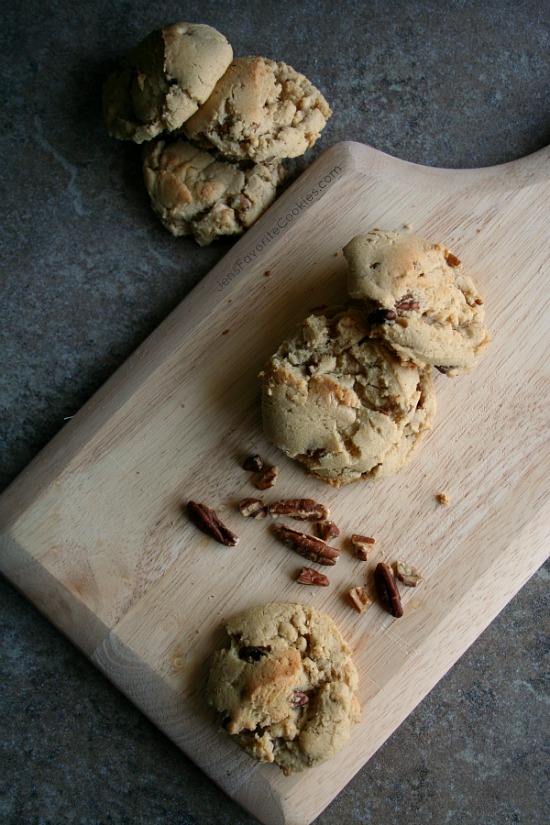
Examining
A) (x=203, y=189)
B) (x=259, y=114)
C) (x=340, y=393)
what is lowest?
(x=340, y=393)

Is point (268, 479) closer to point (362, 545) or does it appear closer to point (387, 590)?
point (362, 545)

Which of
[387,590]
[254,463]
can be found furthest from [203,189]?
[387,590]

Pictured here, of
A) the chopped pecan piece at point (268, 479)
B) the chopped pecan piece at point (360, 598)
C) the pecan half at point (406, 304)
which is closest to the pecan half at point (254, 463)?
the chopped pecan piece at point (268, 479)

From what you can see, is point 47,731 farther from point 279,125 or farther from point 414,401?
point 279,125

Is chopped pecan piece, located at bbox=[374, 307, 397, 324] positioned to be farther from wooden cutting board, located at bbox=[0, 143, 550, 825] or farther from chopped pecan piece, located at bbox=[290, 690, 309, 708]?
chopped pecan piece, located at bbox=[290, 690, 309, 708]

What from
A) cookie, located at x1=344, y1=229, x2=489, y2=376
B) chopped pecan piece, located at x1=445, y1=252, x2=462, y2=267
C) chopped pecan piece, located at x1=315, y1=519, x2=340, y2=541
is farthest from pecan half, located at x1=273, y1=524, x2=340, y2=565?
chopped pecan piece, located at x1=445, y1=252, x2=462, y2=267

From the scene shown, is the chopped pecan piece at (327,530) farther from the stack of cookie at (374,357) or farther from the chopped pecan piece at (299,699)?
the chopped pecan piece at (299,699)
